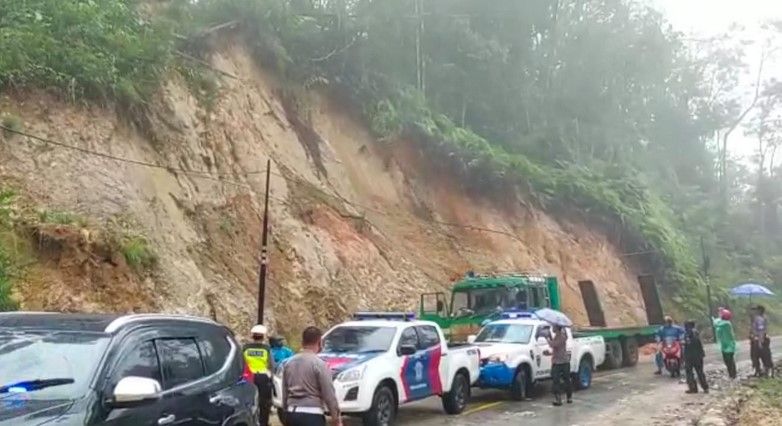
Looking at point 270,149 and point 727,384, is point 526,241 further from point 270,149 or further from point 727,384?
point 727,384

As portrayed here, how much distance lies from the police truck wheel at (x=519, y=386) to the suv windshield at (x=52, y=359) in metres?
12.0

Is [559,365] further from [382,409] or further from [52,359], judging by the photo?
[52,359]

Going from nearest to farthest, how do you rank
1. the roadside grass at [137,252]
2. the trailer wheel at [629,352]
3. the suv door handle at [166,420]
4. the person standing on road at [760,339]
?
the suv door handle at [166,420]
the roadside grass at [137,252]
the person standing on road at [760,339]
the trailer wheel at [629,352]

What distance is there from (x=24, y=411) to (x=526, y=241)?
31.0 m

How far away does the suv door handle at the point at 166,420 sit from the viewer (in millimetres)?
6011

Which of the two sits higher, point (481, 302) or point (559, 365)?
point (481, 302)

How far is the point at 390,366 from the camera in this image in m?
12.7

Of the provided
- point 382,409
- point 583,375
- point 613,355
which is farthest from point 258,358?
point 613,355

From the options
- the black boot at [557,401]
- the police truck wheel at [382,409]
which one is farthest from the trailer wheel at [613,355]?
the police truck wheel at [382,409]

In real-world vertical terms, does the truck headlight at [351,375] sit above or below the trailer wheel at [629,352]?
below

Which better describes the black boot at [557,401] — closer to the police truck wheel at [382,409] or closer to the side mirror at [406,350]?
the side mirror at [406,350]

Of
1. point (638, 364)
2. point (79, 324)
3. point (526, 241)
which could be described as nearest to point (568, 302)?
point (526, 241)

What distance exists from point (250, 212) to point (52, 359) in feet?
56.9

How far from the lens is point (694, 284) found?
140ft
